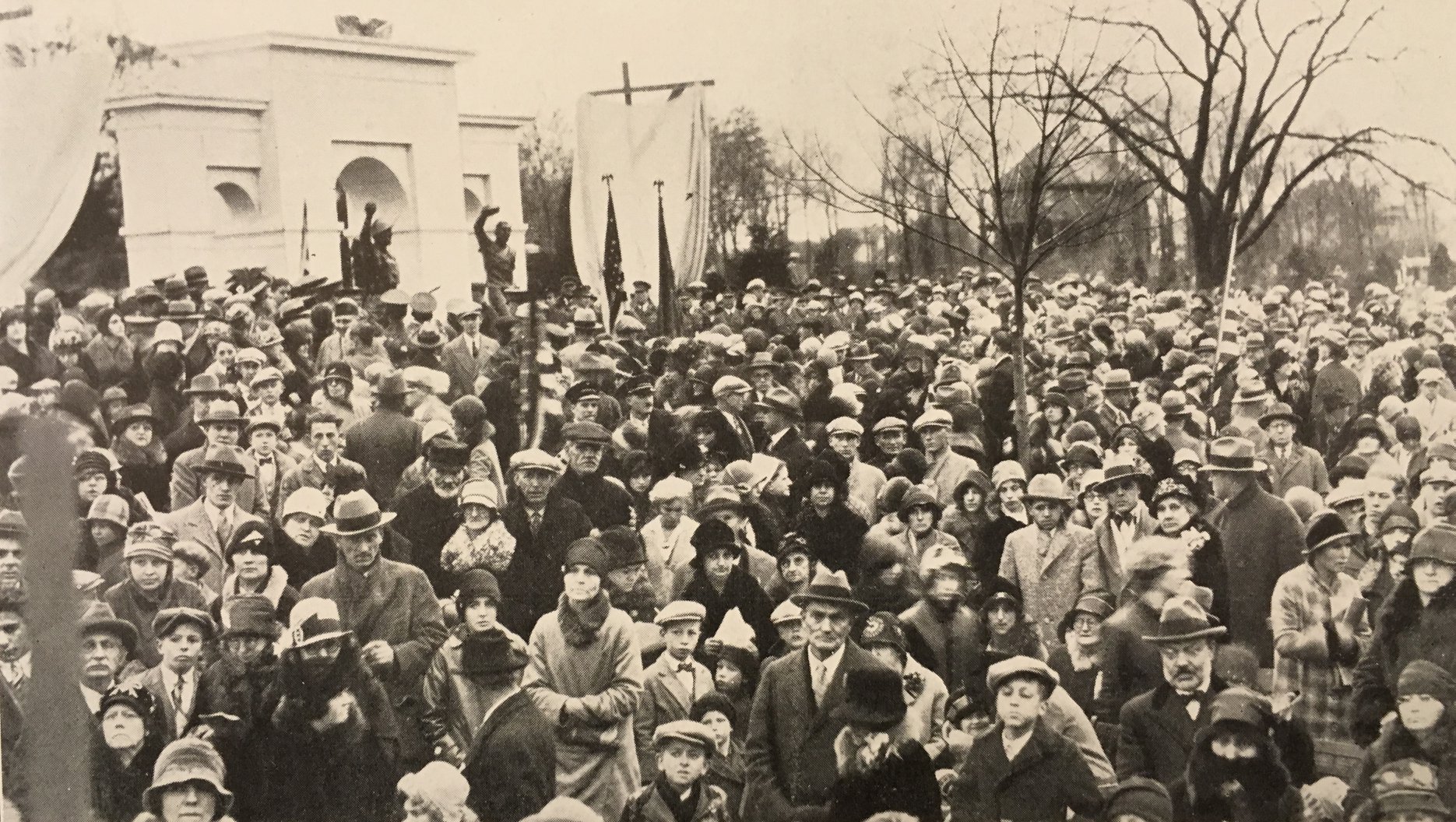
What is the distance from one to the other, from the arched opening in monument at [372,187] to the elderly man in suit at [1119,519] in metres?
4.34

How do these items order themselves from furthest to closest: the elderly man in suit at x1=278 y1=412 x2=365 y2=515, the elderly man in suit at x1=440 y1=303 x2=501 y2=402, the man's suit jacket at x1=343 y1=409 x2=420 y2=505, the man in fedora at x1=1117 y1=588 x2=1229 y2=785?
1. the elderly man in suit at x1=440 y1=303 x2=501 y2=402
2. the man's suit jacket at x1=343 y1=409 x2=420 y2=505
3. the elderly man in suit at x1=278 y1=412 x2=365 y2=515
4. the man in fedora at x1=1117 y1=588 x2=1229 y2=785

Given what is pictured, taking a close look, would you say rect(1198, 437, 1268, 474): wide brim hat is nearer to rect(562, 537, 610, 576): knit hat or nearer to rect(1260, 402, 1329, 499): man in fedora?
rect(1260, 402, 1329, 499): man in fedora

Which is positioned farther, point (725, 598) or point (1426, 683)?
point (725, 598)

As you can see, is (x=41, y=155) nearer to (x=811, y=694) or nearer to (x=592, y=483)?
(x=592, y=483)

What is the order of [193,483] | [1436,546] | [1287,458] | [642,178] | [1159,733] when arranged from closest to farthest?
[1159,733]
[1436,546]
[193,483]
[1287,458]
[642,178]

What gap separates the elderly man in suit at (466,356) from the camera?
8125 millimetres

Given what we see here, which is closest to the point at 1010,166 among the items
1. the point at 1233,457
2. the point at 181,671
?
the point at 1233,457

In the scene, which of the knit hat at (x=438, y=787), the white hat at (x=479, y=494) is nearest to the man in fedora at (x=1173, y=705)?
the knit hat at (x=438, y=787)

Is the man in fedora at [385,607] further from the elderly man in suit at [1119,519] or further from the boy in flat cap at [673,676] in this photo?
the elderly man in suit at [1119,519]

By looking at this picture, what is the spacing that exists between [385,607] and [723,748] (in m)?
1.49

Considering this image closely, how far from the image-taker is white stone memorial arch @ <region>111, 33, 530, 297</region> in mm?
6523

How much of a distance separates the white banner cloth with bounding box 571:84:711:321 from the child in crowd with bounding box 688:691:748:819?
293 centimetres

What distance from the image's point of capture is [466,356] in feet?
27.1

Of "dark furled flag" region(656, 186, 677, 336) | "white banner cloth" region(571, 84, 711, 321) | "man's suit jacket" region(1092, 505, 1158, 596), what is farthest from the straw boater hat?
"dark furled flag" region(656, 186, 677, 336)
